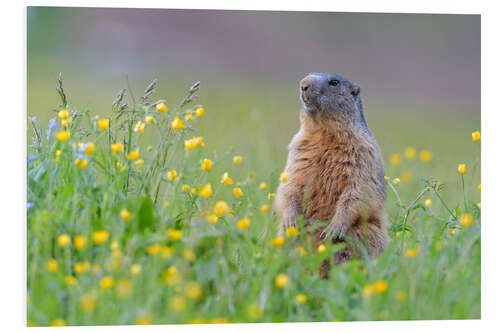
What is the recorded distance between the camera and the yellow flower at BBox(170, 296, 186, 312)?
11.9ft

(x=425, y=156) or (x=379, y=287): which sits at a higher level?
(x=425, y=156)

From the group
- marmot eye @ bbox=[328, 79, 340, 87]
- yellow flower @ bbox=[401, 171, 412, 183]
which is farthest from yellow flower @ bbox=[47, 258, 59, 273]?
yellow flower @ bbox=[401, 171, 412, 183]

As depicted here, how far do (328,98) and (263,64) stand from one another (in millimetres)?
1252

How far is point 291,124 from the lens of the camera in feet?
23.6

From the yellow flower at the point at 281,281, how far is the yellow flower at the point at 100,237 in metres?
0.97

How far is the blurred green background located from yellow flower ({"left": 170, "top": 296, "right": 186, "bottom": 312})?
182cm

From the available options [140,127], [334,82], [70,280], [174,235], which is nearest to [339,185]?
[334,82]

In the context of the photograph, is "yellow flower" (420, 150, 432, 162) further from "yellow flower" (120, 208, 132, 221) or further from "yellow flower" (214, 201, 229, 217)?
"yellow flower" (120, 208, 132, 221)

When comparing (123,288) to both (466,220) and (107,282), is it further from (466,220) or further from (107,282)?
(466,220)

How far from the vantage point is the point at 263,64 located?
6359mm

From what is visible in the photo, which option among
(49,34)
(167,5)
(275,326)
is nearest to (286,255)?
(275,326)

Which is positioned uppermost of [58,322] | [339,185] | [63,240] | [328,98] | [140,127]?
[328,98]

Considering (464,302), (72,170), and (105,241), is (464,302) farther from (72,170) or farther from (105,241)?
(72,170)

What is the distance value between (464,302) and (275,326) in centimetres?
112
